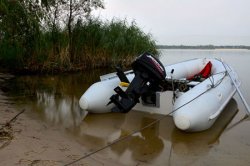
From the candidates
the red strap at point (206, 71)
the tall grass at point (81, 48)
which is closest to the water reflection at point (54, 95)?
the tall grass at point (81, 48)

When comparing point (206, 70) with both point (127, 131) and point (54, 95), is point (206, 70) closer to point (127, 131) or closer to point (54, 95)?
point (54, 95)

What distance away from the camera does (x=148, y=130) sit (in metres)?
4.99

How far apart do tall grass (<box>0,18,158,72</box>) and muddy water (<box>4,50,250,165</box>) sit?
9.58 feet

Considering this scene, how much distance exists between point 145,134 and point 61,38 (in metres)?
7.25

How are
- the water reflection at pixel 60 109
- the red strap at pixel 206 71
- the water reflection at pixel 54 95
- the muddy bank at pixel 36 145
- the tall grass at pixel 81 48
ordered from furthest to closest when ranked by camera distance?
the tall grass at pixel 81 48
the red strap at pixel 206 71
the water reflection at pixel 54 95
the water reflection at pixel 60 109
the muddy bank at pixel 36 145

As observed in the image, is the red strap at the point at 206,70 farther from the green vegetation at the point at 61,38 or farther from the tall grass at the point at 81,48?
the tall grass at the point at 81,48

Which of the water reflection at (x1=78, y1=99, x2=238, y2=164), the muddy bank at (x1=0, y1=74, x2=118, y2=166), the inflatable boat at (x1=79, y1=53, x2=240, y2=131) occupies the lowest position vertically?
the water reflection at (x1=78, y1=99, x2=238, y2=164)

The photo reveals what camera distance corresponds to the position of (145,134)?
15.7 feet

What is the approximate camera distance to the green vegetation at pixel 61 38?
28.0ft

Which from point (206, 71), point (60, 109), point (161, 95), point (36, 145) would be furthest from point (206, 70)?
point (36, 145)

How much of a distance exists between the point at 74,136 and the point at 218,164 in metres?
1.91

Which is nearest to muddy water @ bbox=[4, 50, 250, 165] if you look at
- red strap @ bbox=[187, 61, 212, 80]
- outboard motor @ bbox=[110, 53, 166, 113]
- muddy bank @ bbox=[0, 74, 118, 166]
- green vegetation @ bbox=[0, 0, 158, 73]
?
muddy bank @ bbox=[0, 74, 118, 166]

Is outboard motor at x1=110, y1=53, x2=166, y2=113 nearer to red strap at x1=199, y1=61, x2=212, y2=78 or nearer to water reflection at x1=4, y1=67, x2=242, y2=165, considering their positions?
water reflection at x1=4, y1=67, x2=242, y2=165

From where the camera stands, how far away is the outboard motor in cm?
499
